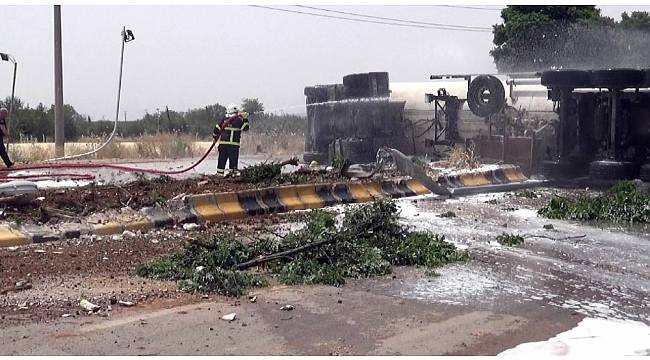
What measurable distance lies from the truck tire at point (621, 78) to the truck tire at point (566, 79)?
0.37m

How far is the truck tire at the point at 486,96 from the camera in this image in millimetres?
16547

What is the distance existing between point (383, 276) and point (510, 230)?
10.1 ft

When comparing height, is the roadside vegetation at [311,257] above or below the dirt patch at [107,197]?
below

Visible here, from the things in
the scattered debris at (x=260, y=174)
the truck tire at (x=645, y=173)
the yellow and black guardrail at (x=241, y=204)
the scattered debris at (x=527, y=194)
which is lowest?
the scattered debris at (x=527, y=194)

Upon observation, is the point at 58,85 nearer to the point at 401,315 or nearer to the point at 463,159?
the point at 463,159

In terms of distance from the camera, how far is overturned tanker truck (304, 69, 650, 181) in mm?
13414

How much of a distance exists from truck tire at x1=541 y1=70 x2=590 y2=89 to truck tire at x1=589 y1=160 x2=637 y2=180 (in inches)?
57.2

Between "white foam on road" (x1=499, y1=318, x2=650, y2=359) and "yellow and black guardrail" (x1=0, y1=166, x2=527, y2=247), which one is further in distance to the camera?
"yellow and black guardrail" (x1=0, y1=166, x2=527, y2=247)

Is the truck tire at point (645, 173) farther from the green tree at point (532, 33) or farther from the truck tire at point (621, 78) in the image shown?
the green tree at point (532, 33)

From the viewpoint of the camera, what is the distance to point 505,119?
16.1 m

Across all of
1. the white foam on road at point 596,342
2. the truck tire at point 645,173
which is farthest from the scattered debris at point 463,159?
the white foam on road at point 596,342

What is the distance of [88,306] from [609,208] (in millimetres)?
7115

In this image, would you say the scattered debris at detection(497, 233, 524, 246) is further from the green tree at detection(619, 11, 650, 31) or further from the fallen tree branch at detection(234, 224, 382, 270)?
the green tree at detection(619, 11, 650, 31)

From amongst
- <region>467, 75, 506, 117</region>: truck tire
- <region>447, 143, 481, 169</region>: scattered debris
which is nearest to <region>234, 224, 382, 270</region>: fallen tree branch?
<region>447, 143, 481, 169</region>: scattered debris
